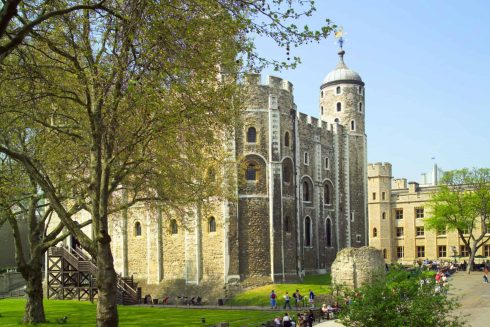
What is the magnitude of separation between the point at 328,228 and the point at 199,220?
44.4 feet

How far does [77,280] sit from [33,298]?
571 inches

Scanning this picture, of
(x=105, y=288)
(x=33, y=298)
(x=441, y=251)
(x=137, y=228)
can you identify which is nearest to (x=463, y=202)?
(x=441, y=251)

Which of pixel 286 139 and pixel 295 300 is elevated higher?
pixel 286 139

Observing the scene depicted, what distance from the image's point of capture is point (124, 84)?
16.5m

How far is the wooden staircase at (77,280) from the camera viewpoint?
37094 millimetres

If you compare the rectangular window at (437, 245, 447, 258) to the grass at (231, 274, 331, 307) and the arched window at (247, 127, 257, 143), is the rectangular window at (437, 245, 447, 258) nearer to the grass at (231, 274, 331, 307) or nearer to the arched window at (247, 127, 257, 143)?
the grass at (231, 274, 331, 307)

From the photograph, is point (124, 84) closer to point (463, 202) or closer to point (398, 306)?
point (398, 306)

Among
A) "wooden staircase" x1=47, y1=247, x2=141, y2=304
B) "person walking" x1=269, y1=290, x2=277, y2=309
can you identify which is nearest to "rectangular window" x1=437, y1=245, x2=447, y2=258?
"wooden staircase" x1=47, y1=247, x2=141, y2=304

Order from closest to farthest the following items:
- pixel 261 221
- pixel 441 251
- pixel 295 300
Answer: pixel 295 300, pixel 261 221, pixel 441 251

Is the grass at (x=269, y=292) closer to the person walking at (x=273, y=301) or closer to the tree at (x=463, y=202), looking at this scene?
the person walking at (x=273, y=301)

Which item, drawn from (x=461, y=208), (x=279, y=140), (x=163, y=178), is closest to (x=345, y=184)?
(x=461, y=208)

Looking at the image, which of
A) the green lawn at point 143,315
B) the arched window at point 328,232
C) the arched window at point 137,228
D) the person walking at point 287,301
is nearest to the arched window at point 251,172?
the person walking at point 287,301

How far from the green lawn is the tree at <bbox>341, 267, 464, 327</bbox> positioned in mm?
10594

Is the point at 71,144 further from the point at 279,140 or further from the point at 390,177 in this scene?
the point at 390,177
